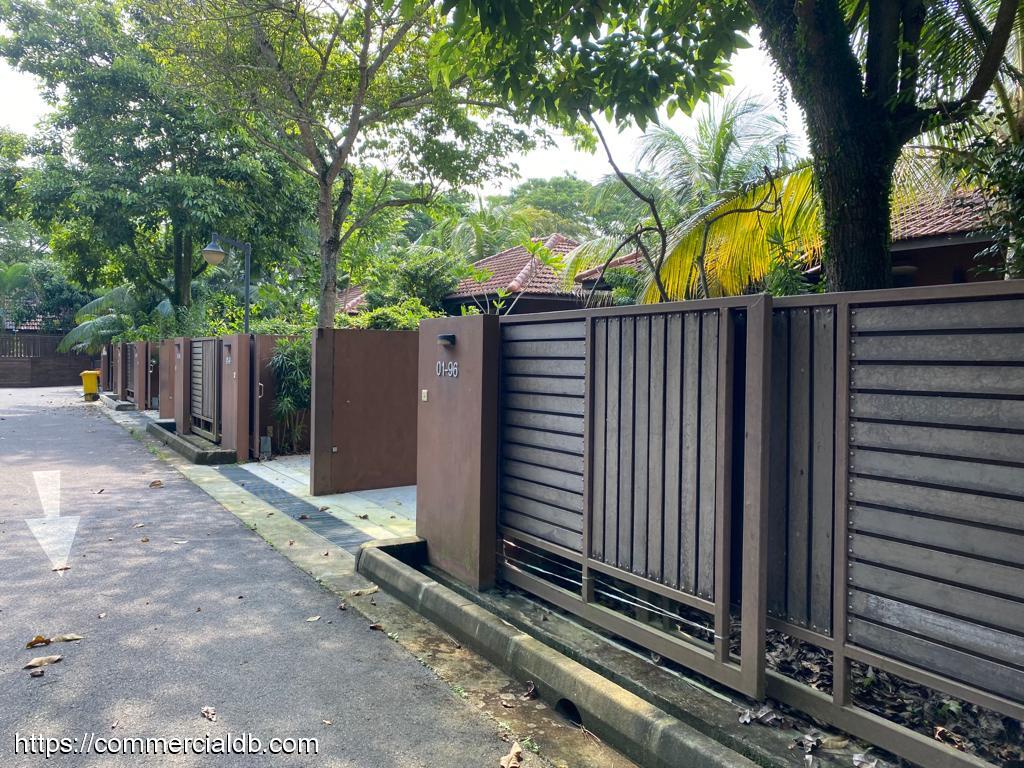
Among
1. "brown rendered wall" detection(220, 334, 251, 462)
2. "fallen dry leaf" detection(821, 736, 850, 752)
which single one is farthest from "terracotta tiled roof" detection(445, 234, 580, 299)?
"fallen dry leaf" detection(821, 736, 850, 752)

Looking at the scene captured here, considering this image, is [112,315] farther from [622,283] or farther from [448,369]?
[448,369]

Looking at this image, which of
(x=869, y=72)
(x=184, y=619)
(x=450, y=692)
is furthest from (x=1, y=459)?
(x=869, y=72)

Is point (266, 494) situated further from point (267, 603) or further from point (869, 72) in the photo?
point (869, 72)

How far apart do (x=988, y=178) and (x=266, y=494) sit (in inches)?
306

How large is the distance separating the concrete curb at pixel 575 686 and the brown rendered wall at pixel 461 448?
31 cm

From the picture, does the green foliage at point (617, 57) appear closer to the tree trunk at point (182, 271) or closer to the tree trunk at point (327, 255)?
the tree trunk at point (327, 255)

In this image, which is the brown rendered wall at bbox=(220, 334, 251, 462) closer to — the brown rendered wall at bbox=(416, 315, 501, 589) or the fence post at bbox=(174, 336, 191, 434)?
the fence post at bbox=(174, 336, 191, 434)

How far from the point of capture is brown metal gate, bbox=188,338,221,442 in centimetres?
1229

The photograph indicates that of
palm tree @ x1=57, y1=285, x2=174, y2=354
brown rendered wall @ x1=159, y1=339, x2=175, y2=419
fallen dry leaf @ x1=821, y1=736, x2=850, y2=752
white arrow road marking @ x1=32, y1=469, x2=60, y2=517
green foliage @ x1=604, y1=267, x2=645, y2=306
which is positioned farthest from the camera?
palm tree @ x1=57, y1=285, x2=174, y2=354

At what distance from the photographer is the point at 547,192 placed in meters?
44.7

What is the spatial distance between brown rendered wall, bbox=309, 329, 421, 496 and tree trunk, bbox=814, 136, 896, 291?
19.3 feet

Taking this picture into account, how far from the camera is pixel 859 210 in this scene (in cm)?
409

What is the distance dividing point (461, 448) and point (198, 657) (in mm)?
1966

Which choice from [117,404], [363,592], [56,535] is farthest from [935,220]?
[117,404]
